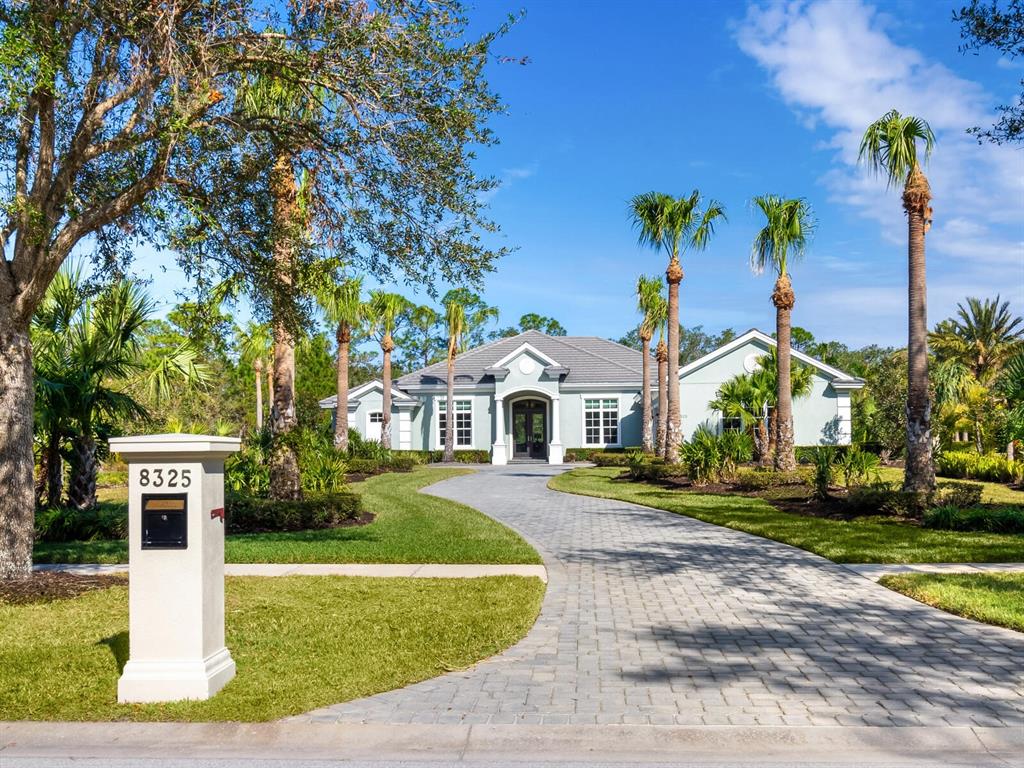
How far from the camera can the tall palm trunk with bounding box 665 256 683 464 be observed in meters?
27.5

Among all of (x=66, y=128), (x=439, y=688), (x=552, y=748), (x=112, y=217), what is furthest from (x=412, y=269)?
(x=552, y=748)

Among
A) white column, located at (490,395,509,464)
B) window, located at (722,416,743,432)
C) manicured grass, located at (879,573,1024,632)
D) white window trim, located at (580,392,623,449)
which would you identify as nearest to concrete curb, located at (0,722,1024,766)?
manicured grass, located at (879,573,1024,632)

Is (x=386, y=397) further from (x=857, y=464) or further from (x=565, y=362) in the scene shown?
(x=857, y=464)

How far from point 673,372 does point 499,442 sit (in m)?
14.5

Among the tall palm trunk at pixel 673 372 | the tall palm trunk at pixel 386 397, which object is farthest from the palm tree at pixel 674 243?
the tall palm trunk at pixel 386 397

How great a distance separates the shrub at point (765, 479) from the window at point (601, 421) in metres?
19.1

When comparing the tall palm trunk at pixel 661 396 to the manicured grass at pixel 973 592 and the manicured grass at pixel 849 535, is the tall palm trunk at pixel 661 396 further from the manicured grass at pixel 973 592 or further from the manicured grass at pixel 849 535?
the manicured grass at pixel 973 592

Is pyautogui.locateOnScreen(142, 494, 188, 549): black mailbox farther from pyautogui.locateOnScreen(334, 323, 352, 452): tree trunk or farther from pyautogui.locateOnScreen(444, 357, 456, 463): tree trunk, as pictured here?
pyautogui.locateOnScreen(444, 357, 456, 463): tree trunk

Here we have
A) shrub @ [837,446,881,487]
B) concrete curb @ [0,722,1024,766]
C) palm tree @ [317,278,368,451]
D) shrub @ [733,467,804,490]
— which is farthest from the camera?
palm tree @ [317,278,368,451]

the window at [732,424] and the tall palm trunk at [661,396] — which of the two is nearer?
the tall palm trunk at [661,396]

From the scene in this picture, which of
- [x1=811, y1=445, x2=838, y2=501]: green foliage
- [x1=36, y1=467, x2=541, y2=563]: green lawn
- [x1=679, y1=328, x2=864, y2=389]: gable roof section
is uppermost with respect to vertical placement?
[x1=679, y1=328, x2=864, y2=389]: gable roof section

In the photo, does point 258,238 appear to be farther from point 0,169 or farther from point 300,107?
point 0,169

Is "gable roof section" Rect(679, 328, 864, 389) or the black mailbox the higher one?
"gable roof section" Rect(679, 328, 864, 389)

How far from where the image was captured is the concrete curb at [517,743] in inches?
181
